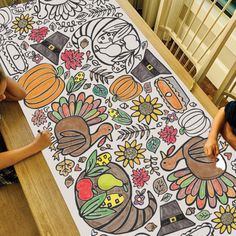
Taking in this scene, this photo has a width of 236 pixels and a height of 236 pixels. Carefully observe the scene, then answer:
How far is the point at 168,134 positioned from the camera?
911 mm

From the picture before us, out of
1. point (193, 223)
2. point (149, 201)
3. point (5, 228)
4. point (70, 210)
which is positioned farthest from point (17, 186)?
point (193, 223)

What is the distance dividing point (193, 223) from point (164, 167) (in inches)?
6.6

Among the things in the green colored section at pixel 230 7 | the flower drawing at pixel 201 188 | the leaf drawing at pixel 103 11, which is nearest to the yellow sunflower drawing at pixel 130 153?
the flower drawing at pixel 201 188

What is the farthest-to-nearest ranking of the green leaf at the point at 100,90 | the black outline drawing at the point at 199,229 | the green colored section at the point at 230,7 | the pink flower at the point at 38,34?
the green colored section at the point at 230,7 → the pink flower at the point at 38,34 → the green leaf at the point at 100,90 → the black outline drawing at the point at 199,229

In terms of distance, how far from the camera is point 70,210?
0.79m

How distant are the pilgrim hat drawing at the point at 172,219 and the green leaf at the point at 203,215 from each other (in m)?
0.02

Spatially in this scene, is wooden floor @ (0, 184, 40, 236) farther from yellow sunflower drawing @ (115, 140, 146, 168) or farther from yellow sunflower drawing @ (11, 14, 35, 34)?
yellow sunflower drawing @ (11, 14, 35, 34)

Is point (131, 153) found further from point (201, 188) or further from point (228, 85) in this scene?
point (228, 85)

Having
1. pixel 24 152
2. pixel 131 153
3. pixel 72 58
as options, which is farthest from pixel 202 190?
pixel 72 58

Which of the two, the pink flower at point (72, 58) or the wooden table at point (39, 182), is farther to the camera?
the pink flower at point (72, 58)

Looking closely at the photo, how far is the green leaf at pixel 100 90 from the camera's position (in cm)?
97

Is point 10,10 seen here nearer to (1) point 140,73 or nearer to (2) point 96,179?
(1) point 140,73

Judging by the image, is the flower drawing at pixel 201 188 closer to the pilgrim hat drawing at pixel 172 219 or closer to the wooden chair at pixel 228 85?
the pilgrim hat drawing at pixel 172 219

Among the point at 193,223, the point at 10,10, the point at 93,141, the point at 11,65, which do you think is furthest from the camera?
the point at 10,10
